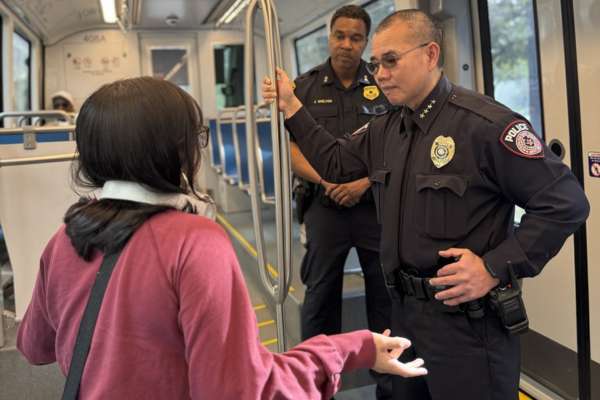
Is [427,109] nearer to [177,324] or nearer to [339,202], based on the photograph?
[339,202]

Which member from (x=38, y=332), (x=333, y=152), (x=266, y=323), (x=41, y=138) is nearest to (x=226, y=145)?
(x=266, y=323)

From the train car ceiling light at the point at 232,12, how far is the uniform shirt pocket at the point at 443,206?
6326 millimetres

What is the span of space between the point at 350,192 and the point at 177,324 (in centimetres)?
A: 160

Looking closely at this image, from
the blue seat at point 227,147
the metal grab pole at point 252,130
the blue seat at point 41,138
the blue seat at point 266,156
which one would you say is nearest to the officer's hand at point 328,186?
the metal grab pole at point 252,130

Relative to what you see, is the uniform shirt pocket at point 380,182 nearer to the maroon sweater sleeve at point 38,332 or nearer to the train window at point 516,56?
the maroon sweater sleeve at point 38,332

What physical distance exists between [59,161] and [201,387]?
256 centimetres

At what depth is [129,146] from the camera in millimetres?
962

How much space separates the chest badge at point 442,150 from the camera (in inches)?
63.8

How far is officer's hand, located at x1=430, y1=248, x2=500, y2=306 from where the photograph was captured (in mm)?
1523

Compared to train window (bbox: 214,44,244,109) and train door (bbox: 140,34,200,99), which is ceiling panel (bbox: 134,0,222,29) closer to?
train door (bbox: 140,34,200,99)

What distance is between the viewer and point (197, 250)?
2.99 feet

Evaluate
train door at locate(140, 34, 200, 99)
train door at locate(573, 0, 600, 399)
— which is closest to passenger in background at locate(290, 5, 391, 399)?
train door at locate(573, 0, 600, 399)

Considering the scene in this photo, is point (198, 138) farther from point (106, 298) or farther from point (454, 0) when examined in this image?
point (454, 0)

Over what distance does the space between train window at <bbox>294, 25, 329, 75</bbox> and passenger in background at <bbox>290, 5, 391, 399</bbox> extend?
538cm
